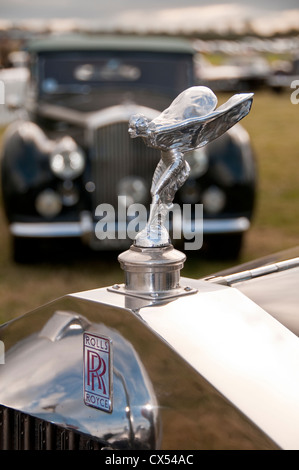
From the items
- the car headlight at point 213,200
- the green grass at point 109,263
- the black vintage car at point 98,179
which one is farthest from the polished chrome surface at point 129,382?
the car headlight at point 213,200

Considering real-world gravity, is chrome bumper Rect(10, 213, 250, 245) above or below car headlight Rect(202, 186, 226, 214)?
below

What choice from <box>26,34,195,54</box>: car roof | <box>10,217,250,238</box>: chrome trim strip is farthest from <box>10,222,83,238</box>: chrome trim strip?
<box>26,34,195,54</box>: car roof

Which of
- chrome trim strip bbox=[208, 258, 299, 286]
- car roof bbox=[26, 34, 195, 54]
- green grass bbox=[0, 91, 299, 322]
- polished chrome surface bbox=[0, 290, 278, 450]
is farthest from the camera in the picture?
car roof bbox=[26, 34, 195, 54]

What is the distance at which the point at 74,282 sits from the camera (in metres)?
4.66

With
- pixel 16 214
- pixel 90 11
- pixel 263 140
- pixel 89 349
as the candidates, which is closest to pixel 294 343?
pixel 89 349

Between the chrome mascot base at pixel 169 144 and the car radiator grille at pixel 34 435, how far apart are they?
250 millimetres

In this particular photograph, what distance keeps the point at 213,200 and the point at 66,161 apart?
1.02 meters

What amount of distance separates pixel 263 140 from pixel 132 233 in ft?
29.7

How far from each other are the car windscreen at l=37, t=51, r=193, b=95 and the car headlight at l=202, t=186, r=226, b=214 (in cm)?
130

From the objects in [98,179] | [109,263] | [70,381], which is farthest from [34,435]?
[109,263]

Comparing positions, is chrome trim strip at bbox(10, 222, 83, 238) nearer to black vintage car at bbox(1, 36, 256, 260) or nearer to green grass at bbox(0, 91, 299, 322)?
black vintage car at bbox(1, 36, 256, 260)

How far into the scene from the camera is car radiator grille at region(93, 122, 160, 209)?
4.76 metres

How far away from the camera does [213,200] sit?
15.6 feet

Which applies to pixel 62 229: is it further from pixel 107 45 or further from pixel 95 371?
pixel 95 371
